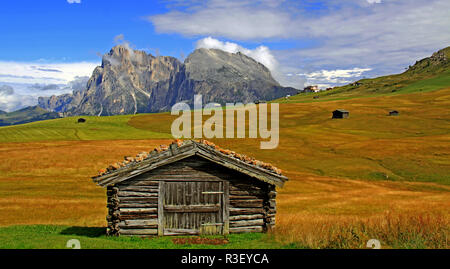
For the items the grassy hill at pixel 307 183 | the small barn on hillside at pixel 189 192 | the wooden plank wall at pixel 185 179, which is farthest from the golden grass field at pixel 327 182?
the small barn on hillside at pixel 189 192

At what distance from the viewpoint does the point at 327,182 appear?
1939 inches

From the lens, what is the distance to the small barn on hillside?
19.0 meters

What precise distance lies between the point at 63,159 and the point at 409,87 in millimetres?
179583

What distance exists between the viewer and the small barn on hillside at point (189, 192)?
19031mm

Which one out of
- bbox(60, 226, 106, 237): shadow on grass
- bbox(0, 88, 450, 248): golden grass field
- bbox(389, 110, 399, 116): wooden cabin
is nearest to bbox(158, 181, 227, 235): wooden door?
bbox(0, 88, 450, 248): golden grass field

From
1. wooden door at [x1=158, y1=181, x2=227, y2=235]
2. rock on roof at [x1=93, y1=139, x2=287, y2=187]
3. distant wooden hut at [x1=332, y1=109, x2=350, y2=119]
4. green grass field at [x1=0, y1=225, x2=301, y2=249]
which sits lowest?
green grass field at [x1=0, y1=225, x2=301, y2=249]

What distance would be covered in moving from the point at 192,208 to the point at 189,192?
80 centimetres

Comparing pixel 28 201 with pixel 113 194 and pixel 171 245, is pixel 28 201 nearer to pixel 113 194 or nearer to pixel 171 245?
pixel 113 194

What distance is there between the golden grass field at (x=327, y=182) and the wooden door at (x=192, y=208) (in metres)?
3.19

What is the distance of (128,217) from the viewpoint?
19.1 meters

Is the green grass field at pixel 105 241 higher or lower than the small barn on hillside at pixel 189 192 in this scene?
lower

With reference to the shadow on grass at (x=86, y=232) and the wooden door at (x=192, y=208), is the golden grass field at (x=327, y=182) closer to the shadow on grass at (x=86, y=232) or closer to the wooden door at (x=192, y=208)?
the wooden door at (x=192, y=208)

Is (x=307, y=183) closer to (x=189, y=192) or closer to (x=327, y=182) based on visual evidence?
(x=327, y=182)

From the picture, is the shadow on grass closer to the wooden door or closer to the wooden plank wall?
the wooden plank wall
